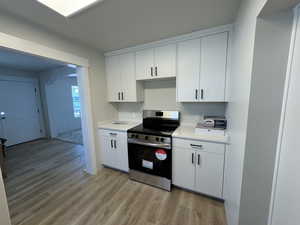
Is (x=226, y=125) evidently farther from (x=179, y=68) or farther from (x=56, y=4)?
(x=56, y=4)

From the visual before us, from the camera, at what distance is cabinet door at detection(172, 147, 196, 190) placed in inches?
68.3

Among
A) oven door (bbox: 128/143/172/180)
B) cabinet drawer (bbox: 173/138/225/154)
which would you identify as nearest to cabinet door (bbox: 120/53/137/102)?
oven door (bbox: 128/143/172/180)

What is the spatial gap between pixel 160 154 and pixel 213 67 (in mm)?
→ 1491

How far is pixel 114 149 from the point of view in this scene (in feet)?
7.55

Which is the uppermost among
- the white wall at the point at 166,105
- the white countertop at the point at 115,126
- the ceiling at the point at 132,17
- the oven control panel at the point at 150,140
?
the ceiling at the point at 132,17

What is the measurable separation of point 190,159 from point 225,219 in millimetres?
742

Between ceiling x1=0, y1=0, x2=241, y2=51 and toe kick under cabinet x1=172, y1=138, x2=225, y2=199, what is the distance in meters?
1.55

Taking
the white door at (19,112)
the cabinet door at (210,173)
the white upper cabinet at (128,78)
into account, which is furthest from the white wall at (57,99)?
the cabinet door at (210,173)

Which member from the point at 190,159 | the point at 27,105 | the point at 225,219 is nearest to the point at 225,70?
the point at 190,159

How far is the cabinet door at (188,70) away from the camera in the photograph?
1.85 m

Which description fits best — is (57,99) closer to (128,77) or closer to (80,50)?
(80,50)

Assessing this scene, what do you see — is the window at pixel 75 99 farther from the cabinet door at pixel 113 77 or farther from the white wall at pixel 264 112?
the white wall at pixel 264 112

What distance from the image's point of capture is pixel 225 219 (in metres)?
1.46

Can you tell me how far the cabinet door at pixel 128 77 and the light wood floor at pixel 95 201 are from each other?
152 centimetres
